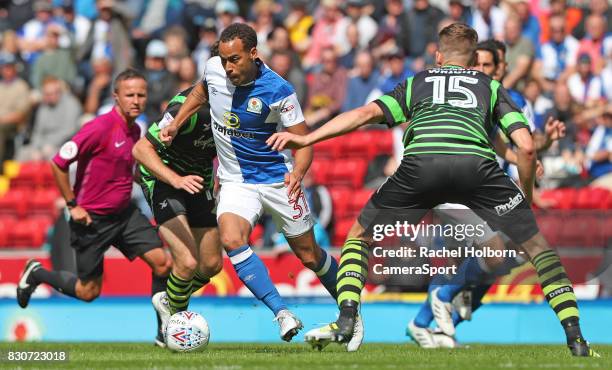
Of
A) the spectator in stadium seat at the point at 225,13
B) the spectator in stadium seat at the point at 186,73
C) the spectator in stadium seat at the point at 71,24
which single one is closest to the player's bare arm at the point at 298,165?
the spectator in stadium seat at the point at 186,73

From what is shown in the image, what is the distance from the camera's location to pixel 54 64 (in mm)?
22109

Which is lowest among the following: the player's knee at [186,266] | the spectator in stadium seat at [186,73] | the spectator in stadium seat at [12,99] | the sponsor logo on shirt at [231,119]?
the player's knee at [186,266]

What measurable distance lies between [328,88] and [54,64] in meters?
5.14

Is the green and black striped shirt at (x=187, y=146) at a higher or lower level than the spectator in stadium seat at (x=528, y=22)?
lower

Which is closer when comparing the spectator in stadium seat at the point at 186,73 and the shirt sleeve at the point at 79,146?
the shirt sleeve at the point at 79,146

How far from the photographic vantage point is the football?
34.3 feet

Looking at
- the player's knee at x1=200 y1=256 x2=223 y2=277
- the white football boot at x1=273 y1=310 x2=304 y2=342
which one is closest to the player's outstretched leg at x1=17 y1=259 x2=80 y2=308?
the player's knee at x1=200 y1=256 x2=223 y2=277

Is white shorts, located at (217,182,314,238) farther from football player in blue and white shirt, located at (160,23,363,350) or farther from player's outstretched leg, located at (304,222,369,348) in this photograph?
player's outstretched leg, located at (304,222,369,348)

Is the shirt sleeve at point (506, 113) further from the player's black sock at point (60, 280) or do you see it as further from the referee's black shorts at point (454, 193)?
the player's black sock at point (60, 280)

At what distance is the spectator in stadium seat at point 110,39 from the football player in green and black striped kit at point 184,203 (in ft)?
33.6

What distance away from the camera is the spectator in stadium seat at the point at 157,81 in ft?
66.0

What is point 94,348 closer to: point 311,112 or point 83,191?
point 83,191

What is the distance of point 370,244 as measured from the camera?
9.98 metres

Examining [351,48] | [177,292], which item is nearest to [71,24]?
[351,48]
